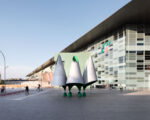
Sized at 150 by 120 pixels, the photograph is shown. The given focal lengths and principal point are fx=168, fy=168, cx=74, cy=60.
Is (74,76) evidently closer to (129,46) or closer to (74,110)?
(74,110)

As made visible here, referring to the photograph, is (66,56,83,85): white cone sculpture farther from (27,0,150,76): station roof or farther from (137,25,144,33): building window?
(137,25,144,33): building window

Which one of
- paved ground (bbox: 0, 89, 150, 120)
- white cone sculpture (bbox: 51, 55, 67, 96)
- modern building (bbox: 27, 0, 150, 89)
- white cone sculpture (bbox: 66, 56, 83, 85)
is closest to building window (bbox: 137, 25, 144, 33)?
modern building (bbox: 27, 0, 150, 89)

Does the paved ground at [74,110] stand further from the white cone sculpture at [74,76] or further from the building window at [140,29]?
the building window at [140,29]

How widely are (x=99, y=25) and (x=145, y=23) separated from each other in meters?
10.9

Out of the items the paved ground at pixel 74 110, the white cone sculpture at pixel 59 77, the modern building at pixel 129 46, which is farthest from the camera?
the modern building at pixel 129 46

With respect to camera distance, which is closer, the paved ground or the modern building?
the paved ground

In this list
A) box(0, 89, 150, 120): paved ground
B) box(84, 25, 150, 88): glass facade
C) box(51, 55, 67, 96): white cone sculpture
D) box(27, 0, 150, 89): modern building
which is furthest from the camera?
box(84, 25, 150, 88): glass facade

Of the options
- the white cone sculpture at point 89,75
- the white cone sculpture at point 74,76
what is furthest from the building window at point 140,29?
the white cone sculpture at point 74,76

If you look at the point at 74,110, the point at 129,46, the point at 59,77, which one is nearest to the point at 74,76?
the point at 59,77

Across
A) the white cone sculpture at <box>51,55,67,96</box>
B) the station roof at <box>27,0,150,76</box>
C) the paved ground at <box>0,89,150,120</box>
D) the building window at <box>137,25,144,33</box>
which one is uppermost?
the station roof at <box>27,0,150,76</box>

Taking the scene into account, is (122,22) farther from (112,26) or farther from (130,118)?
(130,118)

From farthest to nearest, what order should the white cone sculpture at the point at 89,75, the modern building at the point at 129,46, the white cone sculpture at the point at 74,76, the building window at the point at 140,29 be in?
the building window at the point at 140,29
the modern building at the point at 129,46
the white cone sculpture at the point at 89,75
the white cone sculpture at the point at 74,76

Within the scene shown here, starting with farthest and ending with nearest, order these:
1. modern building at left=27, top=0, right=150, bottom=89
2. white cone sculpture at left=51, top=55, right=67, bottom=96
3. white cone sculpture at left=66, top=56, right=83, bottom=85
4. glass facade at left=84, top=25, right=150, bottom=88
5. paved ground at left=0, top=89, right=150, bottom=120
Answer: glass facade at left=84, top=25, right=150, bottom=88 → modern building at left=27, top=0, right=150, bottom=89 → white cone sculpture at left=51, top=55, right=67, bottom=96 → white cone sculpture at left=66, top=56, right=83, bottom=85 → paved ground at left=0, top=89, right=150, bottom=120

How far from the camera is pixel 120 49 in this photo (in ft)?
137
